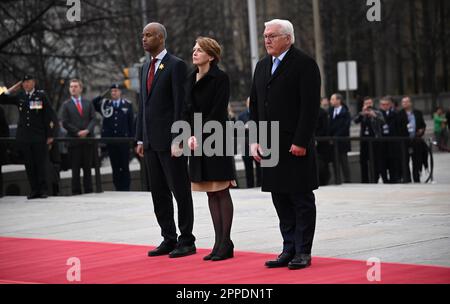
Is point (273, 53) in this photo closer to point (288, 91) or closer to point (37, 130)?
point (288, 91)

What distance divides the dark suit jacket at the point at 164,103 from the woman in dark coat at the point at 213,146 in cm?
58

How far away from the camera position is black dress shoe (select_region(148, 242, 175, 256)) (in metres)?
10.8

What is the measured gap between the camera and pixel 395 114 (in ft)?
74.4

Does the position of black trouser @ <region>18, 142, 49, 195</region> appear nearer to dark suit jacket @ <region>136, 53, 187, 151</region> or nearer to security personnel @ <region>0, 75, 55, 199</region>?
security personnel @ <region>0, 75, 55, 199</region>

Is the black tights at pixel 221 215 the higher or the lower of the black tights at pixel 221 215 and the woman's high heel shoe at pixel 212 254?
the higher

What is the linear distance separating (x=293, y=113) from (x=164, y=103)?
185cm

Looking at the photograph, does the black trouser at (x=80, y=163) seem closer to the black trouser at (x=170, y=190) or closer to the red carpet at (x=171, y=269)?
the red carpet at (x=171, y=269)

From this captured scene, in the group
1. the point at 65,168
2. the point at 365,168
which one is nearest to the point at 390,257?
the point at 365,168

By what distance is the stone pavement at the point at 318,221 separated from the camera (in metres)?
10.6

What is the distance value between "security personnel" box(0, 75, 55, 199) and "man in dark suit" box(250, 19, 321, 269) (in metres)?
9.46

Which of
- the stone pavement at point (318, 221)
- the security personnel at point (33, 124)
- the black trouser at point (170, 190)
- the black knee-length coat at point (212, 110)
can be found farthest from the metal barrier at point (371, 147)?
the black knee-length coat at point (212, 110)

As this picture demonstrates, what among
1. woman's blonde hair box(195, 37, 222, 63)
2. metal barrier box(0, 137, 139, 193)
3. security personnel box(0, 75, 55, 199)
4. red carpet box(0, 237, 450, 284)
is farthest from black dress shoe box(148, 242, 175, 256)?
metal barrier box(0, 137, 139, 193)
